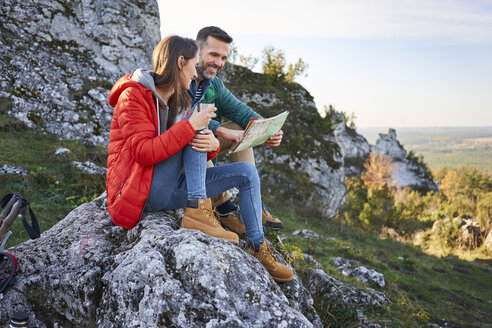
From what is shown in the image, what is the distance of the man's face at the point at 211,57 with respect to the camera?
394cm

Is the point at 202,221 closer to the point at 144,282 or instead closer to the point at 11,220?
the point at 144,282

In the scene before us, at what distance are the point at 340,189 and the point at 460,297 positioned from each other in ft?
23.3

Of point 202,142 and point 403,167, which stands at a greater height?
point 202,142

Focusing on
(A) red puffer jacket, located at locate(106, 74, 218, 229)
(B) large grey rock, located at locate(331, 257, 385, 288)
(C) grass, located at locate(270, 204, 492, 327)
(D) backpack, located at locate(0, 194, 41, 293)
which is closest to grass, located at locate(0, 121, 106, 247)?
(D) backpack, located at locate(0, 194, 41, 293)

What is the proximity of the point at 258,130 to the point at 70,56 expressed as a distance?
933 centimetres

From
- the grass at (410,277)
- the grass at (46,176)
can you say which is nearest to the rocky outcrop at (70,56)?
the grass at (46,176)

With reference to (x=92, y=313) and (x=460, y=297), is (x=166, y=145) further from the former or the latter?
(x=460, y=297)

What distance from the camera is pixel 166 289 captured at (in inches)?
82.3

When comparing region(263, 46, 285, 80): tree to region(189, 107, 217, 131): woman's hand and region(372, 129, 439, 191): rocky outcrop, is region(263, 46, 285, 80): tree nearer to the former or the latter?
region(189, 107, 217, 131): woman's hand

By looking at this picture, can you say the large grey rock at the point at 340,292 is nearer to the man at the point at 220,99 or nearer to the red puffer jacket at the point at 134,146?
the man at the point at 220,99

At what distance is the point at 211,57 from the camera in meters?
3.96

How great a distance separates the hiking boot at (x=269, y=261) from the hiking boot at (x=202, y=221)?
0.29 metres

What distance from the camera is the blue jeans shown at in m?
2.63

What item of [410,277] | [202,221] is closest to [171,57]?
[202,221]
